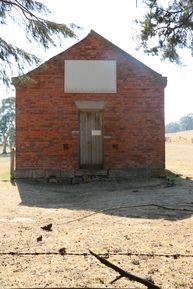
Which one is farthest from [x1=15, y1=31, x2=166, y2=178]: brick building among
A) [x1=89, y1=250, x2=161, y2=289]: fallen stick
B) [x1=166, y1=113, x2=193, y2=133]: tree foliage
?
[x1=166, y1=113, x2=193, y2=133]: tree foliage

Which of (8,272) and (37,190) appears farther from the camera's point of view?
(37,190)

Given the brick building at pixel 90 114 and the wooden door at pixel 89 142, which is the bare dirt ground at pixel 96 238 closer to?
the brick building at pixel 90 114

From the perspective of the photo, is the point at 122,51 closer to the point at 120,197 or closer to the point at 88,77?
the point at 88,77

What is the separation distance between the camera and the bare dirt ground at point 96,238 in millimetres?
5008

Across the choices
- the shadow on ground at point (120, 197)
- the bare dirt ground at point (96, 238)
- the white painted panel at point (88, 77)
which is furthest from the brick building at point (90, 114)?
the bare dirt ground at point (96, 238)

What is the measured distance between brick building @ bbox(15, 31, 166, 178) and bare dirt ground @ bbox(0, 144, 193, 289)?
12.4 feet

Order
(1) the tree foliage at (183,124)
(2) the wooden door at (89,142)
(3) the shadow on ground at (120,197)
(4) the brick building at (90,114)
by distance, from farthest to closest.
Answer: (1) the tree foliage at (183,124) → (2) the wooden door at (89,142) → (4) the brick building at (90,114) → (3) the shadow on ground at (120,197)

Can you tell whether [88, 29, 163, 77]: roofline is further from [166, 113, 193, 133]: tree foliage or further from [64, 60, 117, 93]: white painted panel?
[166, 113, 193, 133]: tree foliage

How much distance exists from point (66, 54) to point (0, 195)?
6.52 m

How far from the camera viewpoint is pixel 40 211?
1002cm

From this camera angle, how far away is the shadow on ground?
9.34 metres

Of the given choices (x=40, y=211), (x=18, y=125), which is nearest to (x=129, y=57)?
(x=18, y=125)

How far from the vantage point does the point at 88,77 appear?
54.6 feet

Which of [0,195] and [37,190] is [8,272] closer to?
[0,195]
